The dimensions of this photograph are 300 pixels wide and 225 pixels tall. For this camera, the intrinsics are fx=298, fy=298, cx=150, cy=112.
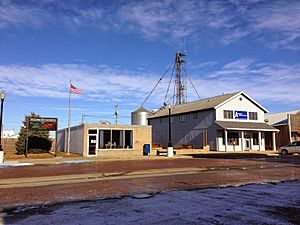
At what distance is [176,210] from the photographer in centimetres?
649

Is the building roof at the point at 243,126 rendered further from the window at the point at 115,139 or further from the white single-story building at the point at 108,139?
the window at the point at 115,139

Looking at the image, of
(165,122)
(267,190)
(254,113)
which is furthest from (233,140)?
(267,190)

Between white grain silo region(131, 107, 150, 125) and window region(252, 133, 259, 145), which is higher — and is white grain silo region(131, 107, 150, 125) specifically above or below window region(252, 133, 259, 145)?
above

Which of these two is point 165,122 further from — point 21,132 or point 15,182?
point 15,182

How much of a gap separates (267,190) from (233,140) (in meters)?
35.2

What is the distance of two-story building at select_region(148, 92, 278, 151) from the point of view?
42.0 meters

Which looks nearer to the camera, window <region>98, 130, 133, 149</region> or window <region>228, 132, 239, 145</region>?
window <region>98, 130, 133, 149</region>

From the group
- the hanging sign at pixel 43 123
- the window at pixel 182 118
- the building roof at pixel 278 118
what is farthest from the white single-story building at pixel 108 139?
the building roof at pixel 278 118

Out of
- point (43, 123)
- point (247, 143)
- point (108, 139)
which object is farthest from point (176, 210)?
point (247, 143)

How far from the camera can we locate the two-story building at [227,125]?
41953mm

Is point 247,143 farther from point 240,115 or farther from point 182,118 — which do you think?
point 182,118

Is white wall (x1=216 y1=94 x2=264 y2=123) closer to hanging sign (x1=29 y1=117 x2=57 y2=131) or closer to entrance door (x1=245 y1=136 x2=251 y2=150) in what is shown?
entrance door (x1=245 y1=136 x2=251 y2=150)

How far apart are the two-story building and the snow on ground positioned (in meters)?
32.6

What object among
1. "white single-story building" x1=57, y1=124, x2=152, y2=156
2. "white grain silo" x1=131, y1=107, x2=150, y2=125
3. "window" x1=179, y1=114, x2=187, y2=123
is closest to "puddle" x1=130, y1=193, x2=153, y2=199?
"white single-story building" x1=57, y1=124, x2=152, y2=156
